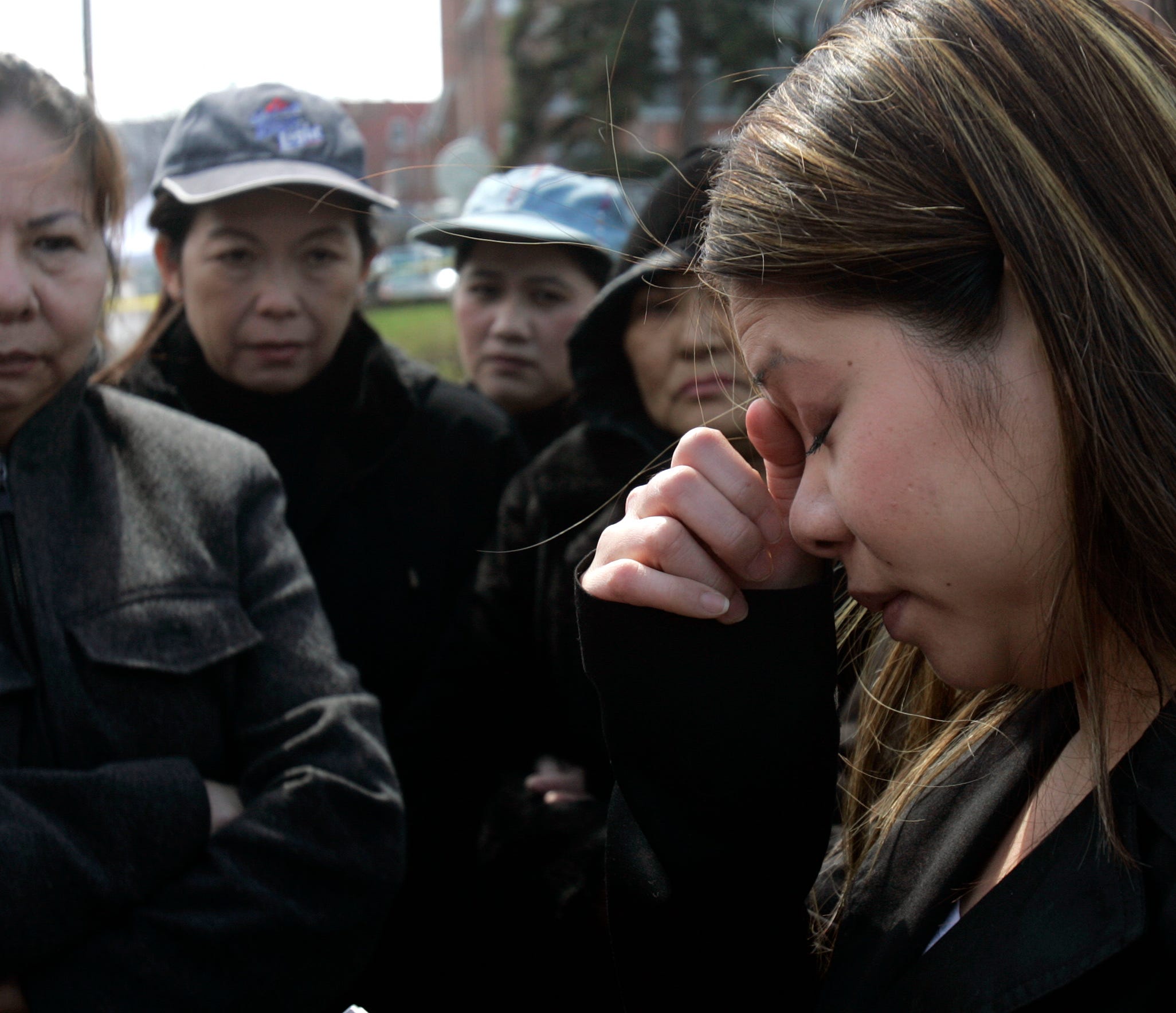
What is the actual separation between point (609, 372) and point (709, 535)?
151cm

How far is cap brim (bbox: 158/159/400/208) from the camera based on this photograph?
2.78 m

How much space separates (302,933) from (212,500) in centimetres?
76

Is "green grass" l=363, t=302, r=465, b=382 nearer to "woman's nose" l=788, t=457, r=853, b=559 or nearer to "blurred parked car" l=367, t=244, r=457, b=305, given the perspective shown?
"blurred parked car" l=367, t=244, r=457, b=305

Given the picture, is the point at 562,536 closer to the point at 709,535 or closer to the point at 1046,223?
the point at 709,535

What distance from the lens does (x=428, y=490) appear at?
2.89 meters

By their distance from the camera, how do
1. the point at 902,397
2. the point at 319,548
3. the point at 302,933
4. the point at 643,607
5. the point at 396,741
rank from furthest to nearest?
the point at 319,548, the point at 396,741, the point at 302,933, the point at 643,607, the point at 902,397

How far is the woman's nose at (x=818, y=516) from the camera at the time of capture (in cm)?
114

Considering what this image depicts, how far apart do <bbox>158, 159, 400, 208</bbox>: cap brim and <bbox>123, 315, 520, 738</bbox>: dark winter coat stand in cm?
34

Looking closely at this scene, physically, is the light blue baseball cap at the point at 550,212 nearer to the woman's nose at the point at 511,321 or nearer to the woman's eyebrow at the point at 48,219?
the woman's nose at the point at 511,321

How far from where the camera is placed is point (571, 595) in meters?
2.57

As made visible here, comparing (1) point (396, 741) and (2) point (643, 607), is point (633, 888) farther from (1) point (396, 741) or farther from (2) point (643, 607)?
(1) point (396, 741)

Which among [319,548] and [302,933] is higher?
[319,548]

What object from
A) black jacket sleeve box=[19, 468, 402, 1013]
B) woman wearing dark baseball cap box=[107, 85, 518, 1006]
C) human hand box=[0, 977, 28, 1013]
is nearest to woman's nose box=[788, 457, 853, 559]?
black jacket sleeve box=[19, 468, 402, 1013]

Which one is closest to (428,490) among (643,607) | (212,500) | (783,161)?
(212,500)
